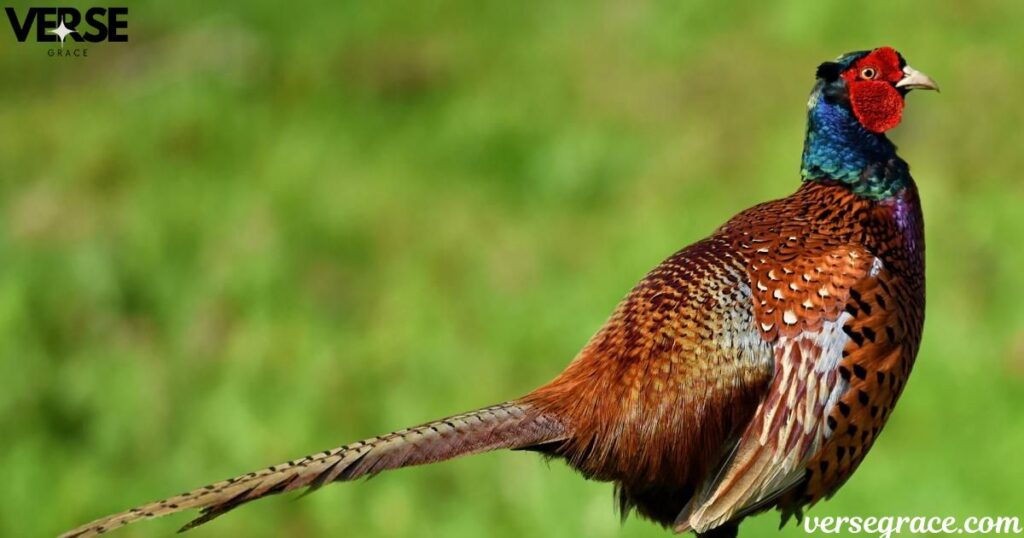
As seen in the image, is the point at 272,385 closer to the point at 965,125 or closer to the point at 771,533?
the point at 771,533

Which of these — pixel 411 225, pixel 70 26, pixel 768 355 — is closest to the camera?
pixel 768 355

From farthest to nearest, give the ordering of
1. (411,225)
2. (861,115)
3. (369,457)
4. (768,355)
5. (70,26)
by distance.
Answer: (70,26)
(411,225)
(861,115)
(768,355)
(369,457)

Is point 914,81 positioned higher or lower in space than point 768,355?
higher

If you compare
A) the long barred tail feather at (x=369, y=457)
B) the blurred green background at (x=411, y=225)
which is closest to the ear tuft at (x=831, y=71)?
the long barred tail feather at (x=369, y=457)

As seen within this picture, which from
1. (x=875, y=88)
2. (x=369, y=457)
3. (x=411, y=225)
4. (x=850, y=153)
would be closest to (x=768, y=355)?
(x=850, y=153)

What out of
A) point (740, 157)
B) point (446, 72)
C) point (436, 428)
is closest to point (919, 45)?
point (740, 157)

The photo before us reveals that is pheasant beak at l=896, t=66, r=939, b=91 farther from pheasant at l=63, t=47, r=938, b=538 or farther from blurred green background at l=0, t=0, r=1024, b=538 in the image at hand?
blurred green background at l=0, t=0, r=1024, b=538

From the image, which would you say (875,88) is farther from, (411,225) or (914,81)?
(411,225)

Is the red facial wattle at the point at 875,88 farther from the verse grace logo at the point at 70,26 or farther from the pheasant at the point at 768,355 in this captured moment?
the verse grace logo at the point at 70,26
